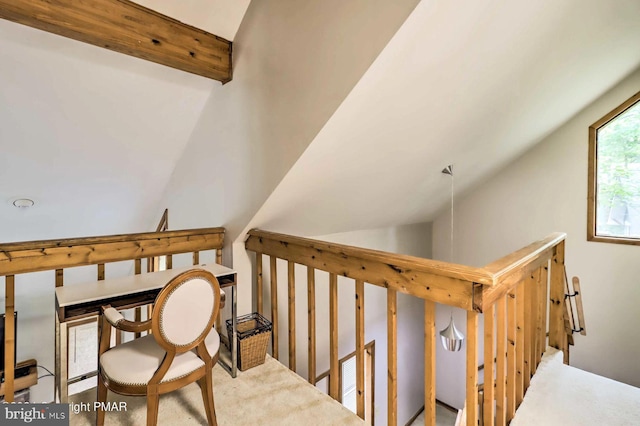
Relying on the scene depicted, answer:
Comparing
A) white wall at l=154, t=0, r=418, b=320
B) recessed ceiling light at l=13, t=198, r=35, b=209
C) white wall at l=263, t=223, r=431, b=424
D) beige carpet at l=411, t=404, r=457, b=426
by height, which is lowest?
beige carpet at l=411, t=404, r=457, b=426

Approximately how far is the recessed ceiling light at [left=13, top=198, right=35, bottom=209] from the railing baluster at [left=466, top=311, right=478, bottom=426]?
13.4 ft

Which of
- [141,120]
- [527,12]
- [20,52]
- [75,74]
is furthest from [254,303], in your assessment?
[527,12]

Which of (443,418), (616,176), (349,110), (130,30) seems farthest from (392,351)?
(443,418)

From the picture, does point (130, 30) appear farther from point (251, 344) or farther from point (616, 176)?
point (616, 176)

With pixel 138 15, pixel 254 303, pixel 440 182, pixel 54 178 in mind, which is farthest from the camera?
pixel 440 182

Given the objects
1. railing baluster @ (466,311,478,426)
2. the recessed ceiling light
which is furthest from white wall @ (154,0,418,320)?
the recessed ceiling light

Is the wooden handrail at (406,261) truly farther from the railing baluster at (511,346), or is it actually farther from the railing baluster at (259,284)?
the railing baluster at (511,346)

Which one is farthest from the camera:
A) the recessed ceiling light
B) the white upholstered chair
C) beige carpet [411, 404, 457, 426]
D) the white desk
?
beige carpet [411, 404, 457, 426]

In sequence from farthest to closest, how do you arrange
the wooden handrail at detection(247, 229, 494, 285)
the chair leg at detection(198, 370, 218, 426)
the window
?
the window < the chair leg at detection(198, 370, 218, 426) < the wooden handrail at detection(247, 229, 494, 285)

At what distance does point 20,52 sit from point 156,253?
5.23ft

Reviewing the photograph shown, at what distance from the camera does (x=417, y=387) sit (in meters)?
5.15

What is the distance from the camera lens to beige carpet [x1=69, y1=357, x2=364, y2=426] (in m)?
1.78

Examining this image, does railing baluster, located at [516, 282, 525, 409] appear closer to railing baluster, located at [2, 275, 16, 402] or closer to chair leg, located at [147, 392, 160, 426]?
chair leg, located at [147, 392, 160, 426]

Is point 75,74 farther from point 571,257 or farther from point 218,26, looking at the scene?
point 571,257
